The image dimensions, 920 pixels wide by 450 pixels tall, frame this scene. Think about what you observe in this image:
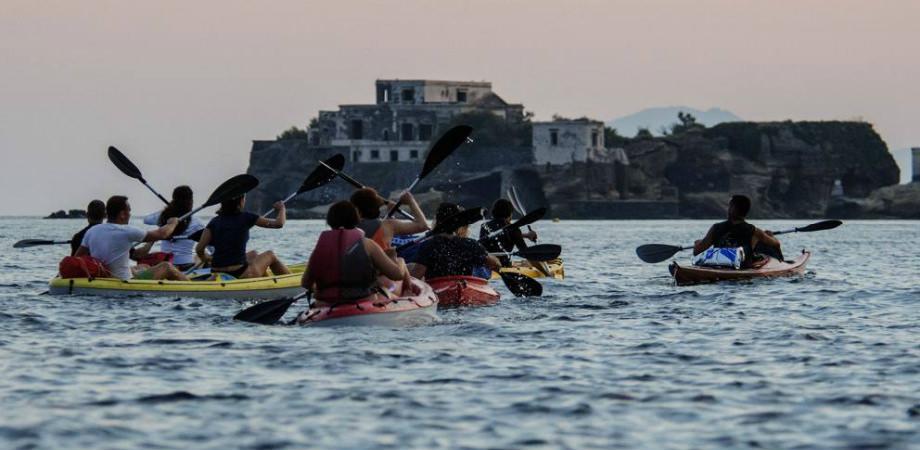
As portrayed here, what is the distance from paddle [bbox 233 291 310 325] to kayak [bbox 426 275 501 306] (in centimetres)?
254

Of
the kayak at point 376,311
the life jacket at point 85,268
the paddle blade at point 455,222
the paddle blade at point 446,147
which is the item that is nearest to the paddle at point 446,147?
the paddle blade at point 446,147

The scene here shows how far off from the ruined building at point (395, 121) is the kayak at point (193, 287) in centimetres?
13488

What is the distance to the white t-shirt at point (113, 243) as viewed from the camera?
73.6 ft

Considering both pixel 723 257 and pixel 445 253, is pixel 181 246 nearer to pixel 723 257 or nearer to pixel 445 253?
pixel 445 253

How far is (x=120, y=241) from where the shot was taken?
22.8 m

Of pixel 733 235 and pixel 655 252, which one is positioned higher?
pixel 733 235

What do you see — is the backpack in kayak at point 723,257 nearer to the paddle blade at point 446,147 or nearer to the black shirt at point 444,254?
the paddle blade at point 446,147

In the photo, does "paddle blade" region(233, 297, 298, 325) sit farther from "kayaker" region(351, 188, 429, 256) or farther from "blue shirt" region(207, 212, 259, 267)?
"blue shirt" region(207, 212, 259, 267)

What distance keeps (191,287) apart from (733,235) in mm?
9580

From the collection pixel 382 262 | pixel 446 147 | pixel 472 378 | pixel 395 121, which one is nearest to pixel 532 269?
pixel 446 147

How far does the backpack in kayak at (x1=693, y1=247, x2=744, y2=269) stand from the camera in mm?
26953

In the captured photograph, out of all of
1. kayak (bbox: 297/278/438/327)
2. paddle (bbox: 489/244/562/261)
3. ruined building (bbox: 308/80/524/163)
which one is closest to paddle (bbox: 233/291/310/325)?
kayak (bbox: 297/278/438/327)

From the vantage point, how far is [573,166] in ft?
504

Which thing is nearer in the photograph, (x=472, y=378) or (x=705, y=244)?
(x=472, y=378)
